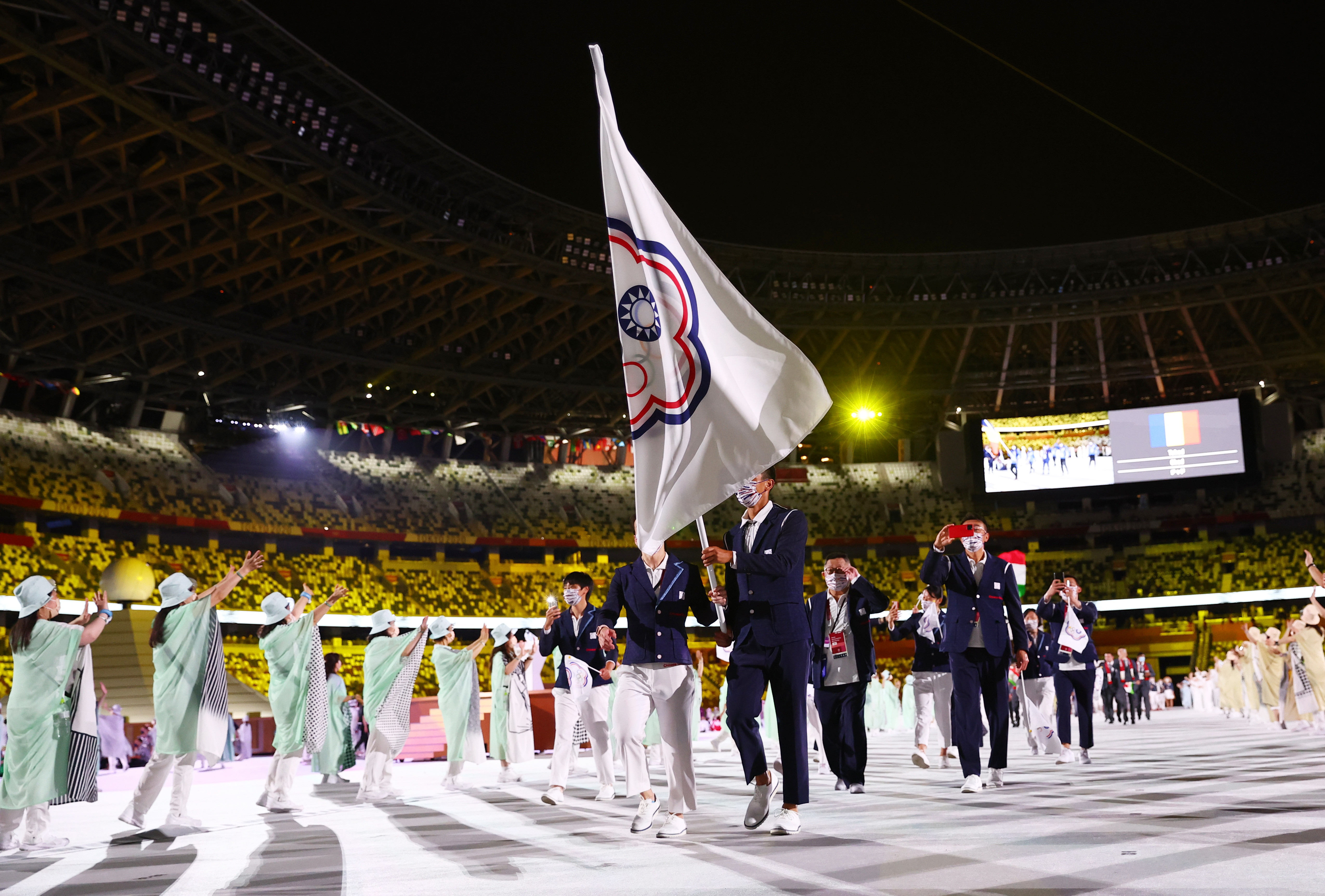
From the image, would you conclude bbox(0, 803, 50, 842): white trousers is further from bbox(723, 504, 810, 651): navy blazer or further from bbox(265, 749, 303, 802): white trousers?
bbox(723, 504, 810, 651): navy blazer

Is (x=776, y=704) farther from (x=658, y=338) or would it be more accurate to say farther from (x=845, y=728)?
(x=845, y=728)

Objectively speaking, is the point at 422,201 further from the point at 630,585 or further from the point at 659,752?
the point at 630,585

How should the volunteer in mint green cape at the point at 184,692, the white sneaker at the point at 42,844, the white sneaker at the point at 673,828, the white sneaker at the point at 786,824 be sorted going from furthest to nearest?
the volunteer in mint green cape at the point at 184,692 < the white sneaker at the point at 42,844 < the white sneaker at the point at 673,828 < the white sneaker at the point at 786,824

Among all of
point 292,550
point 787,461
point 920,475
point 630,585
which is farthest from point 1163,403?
point 630,585

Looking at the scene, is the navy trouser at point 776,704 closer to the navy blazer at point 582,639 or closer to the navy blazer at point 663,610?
the navy blazer at point 663,610

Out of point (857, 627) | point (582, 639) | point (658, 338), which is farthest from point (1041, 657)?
point (658, 338)

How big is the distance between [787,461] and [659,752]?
3228 cm

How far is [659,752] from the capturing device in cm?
1852

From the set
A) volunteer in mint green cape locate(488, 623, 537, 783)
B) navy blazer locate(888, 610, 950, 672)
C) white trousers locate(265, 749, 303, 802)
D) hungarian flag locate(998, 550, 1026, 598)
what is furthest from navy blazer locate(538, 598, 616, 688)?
hungarian flag locate(998, 550, 1026, 598)

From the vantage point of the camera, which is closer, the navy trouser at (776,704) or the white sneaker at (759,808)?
the navy trouser at (776,704)

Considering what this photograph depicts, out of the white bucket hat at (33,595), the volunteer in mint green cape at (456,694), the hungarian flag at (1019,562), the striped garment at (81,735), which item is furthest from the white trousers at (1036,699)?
the white bucket hat at (33,595)

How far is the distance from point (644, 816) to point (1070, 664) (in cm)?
728

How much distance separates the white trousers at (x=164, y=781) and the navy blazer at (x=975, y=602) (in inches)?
228

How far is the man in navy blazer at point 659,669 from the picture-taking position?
6941mm
